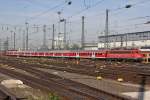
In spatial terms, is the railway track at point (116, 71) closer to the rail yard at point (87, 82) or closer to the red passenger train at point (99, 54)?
the rail yard at point (87, 82)

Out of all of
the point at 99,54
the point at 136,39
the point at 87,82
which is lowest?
the point at 87,82

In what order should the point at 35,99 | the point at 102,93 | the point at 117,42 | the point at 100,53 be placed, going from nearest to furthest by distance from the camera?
the point at 35,99
the point at 102,93
the point at 100,53
the point at 117,42

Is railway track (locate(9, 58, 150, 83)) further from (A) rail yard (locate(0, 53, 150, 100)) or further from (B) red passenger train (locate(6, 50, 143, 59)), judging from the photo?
(B) red passenger train (locate(6, 50, 143, 59))

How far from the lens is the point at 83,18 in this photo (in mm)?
73625

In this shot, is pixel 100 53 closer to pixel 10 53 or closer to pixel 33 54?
pixel 33 54

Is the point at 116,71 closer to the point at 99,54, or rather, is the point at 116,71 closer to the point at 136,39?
the point at 99,54

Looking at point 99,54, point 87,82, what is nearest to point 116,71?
point 87,82

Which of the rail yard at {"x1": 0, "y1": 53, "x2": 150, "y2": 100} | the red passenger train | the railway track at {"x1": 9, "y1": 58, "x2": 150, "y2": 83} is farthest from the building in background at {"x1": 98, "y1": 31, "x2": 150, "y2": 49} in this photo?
the rail yard at {"x1": 0, "y1": 53, "x2": 150, "y2": 100}

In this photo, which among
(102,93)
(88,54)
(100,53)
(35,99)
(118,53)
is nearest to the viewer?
(35,99)

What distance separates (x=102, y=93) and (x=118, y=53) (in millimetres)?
48731

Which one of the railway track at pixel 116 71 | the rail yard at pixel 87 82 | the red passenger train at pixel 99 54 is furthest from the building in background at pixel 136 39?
the rail yard at pixel 87 82

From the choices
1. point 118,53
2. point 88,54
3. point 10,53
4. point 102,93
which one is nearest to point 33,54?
point 10,53

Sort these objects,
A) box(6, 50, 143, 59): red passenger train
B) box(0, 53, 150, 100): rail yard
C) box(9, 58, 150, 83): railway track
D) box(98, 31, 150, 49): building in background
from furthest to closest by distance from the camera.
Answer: box(98, 31, 150, 49): building in background
box(6, 50, 143, 59): red passenger train
box(9, 58, 150, 83): railway track
box(0, 53, 150, 100): rail yard

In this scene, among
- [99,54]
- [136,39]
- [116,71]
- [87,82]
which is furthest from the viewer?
[136,39]
